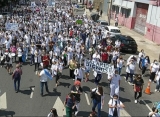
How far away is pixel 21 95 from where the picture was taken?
13.2 meters

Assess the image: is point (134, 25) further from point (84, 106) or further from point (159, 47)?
point (84, 106)

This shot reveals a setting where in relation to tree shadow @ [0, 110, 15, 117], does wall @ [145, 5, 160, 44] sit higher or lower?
higher

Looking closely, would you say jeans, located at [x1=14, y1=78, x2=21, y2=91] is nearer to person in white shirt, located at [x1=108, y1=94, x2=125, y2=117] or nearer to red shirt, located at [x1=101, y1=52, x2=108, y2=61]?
person in white shirt, located at [x1=108, y1=94, x2=125, y2=117]

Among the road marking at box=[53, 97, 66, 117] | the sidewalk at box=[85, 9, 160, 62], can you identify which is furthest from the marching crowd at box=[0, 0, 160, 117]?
the sidewalk at box=[85, 9, 160, 62]

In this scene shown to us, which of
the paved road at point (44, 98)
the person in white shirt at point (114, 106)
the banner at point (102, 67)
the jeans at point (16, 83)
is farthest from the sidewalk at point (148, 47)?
the person in white shirt at point (114, 106)

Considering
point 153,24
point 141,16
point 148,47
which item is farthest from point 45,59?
point 141,16

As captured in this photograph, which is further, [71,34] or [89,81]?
[71,34]

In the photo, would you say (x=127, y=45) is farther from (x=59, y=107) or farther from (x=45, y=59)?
(x=59, y=107)

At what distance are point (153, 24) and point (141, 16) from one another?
6247 millimetres

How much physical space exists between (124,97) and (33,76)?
5606 mm

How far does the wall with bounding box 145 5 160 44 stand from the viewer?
31.2 m

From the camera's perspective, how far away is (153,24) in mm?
32625

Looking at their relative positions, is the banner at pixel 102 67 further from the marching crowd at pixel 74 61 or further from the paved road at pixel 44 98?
the paved road at pixel 44 98

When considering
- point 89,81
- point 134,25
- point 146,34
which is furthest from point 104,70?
point 134,25
